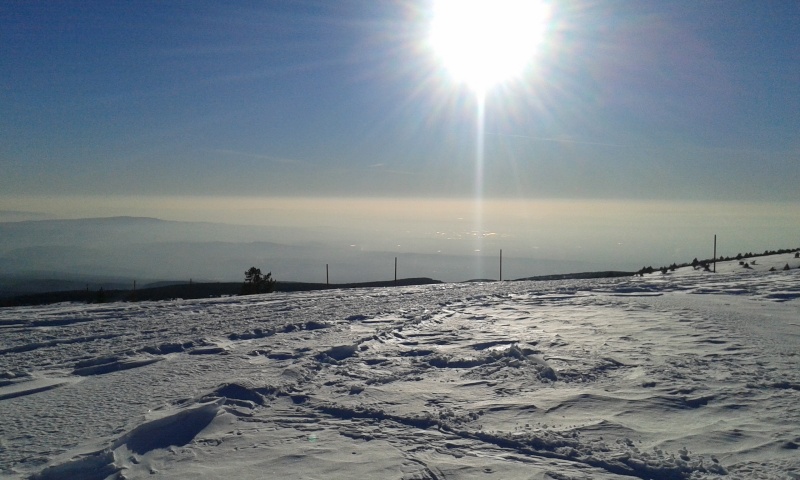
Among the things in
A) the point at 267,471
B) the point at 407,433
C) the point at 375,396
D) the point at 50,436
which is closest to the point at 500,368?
the point at 375,396

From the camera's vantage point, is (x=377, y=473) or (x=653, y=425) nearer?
(x=377, y=473)

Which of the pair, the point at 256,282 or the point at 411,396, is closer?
the point at 411,396

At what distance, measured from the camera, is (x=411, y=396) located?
520 centimetres

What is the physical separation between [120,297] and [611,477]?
2075cm

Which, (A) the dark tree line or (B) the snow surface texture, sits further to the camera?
(A) the dark tree line

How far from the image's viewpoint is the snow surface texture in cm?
371

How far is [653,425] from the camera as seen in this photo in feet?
14.0

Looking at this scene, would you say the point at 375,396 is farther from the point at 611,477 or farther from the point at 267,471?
the point at 611,477

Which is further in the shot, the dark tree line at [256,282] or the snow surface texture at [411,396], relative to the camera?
the dark tree line at [256,282]

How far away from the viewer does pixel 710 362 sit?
19.6ft

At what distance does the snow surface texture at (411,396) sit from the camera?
371cm

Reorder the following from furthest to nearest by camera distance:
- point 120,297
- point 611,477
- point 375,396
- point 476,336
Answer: point 120,297, point 476,336, point 375,396, point 611,477

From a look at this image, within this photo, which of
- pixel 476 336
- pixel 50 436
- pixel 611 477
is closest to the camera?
pixel 611 477

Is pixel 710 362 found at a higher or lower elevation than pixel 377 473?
higher
